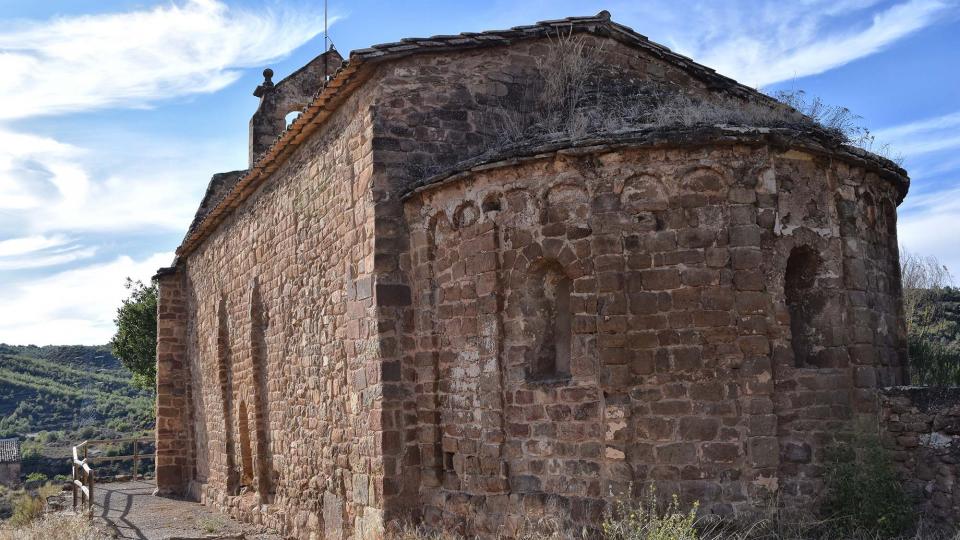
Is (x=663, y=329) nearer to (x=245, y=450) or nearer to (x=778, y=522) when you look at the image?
(x=778, y=522)

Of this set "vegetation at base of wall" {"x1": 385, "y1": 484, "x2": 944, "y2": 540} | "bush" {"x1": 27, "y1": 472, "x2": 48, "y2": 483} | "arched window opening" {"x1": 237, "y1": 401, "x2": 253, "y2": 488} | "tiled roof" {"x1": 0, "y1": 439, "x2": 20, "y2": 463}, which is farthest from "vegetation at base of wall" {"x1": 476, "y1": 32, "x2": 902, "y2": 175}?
"tiled roof" {"x1": 0, "y1": 439, "x2": 20, "y2": 463}

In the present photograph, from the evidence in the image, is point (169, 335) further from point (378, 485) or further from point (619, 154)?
point (619, 154)

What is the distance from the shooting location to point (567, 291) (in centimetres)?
736

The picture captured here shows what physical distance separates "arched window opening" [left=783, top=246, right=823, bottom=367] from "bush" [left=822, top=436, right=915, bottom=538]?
0.77 metres

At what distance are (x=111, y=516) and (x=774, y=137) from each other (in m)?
11.4

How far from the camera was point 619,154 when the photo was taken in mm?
6926

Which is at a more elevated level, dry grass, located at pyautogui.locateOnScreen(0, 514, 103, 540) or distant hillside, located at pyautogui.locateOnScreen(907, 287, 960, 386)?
distant hillside, located at pyautogui.locateOnScreen(907, 287, 960, 386)

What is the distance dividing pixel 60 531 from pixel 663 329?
8.29 meters

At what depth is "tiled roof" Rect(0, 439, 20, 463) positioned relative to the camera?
32.0 meters

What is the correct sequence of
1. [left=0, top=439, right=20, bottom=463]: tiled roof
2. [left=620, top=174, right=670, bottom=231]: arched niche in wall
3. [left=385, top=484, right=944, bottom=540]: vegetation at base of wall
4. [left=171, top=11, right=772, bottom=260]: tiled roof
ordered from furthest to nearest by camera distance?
[left=0, top=439, right=20, bottom=463]: tiled roof
[left=171, top=11, right=772, bottom=260]: tiled roof
[left=620, top=174, right=670, bottom=231]: arched niche in wall
[left=385, top=484, right=944, bottom=540]: vegetation at base of wall

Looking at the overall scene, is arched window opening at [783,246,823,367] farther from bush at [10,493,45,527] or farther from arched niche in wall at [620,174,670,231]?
bush at [10,493,45,527]

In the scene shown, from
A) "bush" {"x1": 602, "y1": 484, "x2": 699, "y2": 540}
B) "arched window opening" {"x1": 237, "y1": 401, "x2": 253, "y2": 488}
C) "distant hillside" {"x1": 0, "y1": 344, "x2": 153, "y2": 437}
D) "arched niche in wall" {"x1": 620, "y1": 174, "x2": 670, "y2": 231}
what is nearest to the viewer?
"bush" {"x1": 602, "y1": 484, "x2": 699, "y2": 540}

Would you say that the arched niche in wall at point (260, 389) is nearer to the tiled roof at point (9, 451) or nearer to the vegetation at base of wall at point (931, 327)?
the vegetation at base of wall at point (931, 327)

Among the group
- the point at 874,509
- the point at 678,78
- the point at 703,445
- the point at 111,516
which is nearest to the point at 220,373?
the point at 111,516
